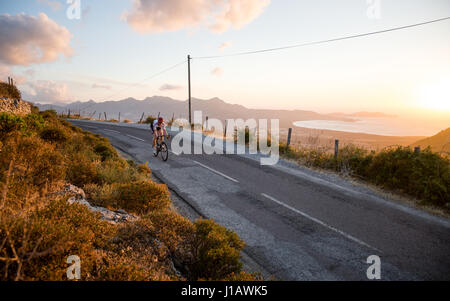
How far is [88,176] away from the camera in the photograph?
23.0ft

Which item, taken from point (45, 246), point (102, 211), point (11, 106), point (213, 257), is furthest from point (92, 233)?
point (11, 106)

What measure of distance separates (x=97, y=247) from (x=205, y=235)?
1.66 meters

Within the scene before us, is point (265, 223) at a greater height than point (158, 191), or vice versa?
point (158, 191)

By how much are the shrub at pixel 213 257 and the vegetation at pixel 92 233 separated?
14mm

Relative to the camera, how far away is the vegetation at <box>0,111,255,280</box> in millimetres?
2475

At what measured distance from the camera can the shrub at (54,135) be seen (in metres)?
9.40

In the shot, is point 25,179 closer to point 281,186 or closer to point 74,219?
point 74,219

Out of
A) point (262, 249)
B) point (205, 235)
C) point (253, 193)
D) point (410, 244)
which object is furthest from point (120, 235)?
point (410, 244)

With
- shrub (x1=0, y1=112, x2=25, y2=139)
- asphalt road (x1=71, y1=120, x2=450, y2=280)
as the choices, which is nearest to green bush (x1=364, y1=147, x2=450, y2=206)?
asphalt road (x1=71, y1=120, x2=450, y2=280)

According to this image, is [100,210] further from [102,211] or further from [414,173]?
[414,173]

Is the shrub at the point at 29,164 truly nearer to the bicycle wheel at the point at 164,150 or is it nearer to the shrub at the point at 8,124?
the shrub at the point at 8,124

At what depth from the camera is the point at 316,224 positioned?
231 inches

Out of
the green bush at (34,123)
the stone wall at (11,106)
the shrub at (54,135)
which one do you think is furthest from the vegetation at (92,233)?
the stone wall at (11,106)
